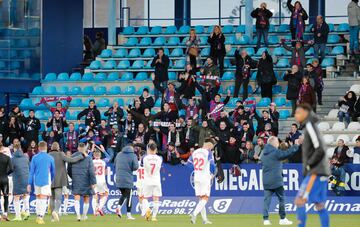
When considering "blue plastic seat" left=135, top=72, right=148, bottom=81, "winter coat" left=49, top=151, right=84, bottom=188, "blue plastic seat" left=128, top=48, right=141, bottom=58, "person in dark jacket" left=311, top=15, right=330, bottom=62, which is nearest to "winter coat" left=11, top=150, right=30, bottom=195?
"winter coat" left=49, top=151, right=84, bottom=188

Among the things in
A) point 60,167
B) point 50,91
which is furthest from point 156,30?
point 60,167

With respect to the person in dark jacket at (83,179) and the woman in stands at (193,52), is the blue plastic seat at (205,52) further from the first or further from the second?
the person in dark jacket at (83,179)

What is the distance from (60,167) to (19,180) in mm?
1623

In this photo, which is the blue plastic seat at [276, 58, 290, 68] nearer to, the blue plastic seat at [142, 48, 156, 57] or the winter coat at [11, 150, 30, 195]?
the blue plastic seat at [142, 48, 156, 57]

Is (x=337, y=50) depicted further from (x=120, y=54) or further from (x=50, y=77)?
(x=50, y=77)

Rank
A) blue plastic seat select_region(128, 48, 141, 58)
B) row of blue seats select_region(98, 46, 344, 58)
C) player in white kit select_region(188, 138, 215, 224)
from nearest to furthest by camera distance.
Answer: player in white kit select_region(188, 138, 215, 224) → row of blue seats select_region(98, 46, 344, 58) → blue plastic seat select_region(128, 48, 141, 58)

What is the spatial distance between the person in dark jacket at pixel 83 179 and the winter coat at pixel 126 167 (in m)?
0.67

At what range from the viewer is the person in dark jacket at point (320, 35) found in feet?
118

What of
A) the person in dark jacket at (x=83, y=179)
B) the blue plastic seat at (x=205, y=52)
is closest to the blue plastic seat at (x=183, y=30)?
the blue plastic seat at (x=205, y=52)

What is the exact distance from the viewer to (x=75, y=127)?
35656mm

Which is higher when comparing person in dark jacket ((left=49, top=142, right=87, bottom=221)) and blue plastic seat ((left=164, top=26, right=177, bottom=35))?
blue plastic seat ((left=164, top=26, right=177, bottom=35))

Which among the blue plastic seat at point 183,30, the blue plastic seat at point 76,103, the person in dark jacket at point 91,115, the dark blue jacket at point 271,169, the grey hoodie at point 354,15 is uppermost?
the grey hoodie at point 354,15

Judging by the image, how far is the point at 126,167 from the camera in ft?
88.5

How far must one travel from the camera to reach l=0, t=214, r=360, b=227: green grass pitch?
24500 mm
